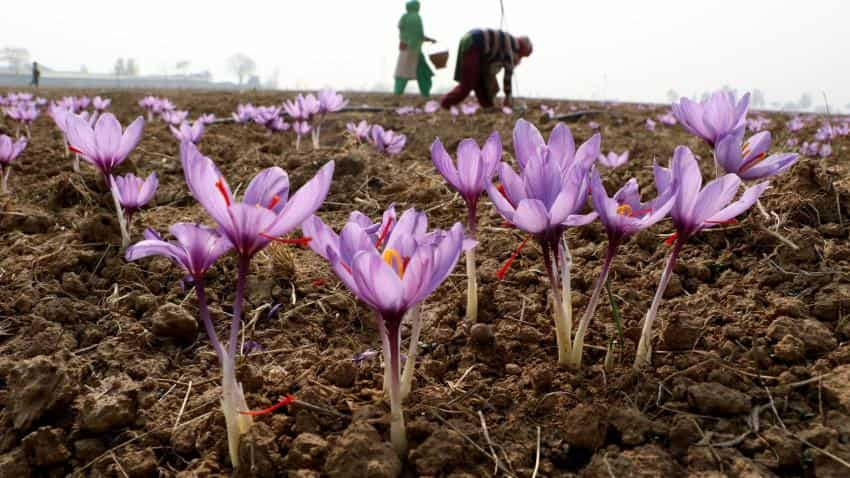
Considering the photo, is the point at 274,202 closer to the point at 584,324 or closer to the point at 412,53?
the point at 584,324

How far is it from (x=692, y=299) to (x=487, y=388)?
0.69 m

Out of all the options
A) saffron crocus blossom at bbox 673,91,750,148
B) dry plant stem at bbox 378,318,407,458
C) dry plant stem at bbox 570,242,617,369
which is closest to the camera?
dry plant stem at bbox 378,318,407,458

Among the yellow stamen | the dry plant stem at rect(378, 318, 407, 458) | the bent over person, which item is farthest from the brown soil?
the bent over person

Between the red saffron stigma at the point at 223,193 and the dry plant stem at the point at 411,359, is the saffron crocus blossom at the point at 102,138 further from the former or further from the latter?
the dry plant stem at the point at 411,359

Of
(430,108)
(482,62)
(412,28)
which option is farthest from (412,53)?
(430,108)

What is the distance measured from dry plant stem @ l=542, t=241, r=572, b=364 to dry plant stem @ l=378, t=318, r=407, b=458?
1.16ft

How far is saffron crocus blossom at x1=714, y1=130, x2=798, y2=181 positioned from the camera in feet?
4.60

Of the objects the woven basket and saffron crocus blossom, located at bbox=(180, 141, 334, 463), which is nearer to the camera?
saffron crocus blossom, located at bbox=(180, 141, 334, 463)

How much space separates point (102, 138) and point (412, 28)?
10.2 metres

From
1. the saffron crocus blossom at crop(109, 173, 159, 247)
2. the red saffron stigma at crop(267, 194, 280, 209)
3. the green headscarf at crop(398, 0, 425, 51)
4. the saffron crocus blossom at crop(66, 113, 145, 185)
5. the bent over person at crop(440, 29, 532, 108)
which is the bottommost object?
the saffron crocus blossom at crop(109, 173, 159, 247)

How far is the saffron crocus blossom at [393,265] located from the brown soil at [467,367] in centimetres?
20

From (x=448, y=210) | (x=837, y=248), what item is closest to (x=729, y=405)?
(x=837, y=248)

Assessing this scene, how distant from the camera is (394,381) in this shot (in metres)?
1.04

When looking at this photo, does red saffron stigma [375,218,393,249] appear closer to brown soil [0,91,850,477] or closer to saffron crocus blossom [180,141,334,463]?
saffron crocus blossom [180,141,334,463]
